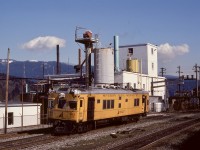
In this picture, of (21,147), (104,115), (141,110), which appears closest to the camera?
(21,147)

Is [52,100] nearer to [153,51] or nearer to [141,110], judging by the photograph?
[141,110]

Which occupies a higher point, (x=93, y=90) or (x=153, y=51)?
(x=153, y=51)

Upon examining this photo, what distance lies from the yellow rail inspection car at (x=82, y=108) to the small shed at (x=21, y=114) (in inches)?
302

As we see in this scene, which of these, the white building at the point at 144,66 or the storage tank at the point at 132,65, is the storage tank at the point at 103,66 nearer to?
the white building at the point at 144,66

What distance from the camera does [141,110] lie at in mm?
36438

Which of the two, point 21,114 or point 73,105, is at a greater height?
point 73,105

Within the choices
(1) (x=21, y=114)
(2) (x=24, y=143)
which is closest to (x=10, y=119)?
(1) (x=21, y=114)

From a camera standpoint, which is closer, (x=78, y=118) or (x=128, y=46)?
(x=78, y=118)

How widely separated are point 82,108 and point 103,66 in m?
24.6

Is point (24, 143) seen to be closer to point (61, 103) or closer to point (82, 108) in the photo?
point (61, 103)

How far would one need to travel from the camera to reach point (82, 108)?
982 inches

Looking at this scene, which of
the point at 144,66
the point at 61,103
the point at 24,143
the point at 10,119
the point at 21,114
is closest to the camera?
the point at 24,143

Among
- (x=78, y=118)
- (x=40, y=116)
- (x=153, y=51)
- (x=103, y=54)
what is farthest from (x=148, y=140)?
(x=153, y=51)

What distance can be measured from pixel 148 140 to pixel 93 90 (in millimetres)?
6585
